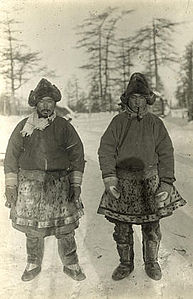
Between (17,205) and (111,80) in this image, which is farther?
(111,80)

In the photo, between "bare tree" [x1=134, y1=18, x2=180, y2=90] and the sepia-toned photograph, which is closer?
the sepia-toned photograph

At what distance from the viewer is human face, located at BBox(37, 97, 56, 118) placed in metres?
2.24

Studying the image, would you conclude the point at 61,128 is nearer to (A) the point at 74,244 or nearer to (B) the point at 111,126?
(B) the point at 111,126

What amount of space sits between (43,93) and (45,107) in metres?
Result: 0.07

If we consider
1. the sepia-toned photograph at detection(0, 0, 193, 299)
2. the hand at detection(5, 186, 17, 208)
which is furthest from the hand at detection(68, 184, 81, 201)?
the hand at detection(5, 186, 17, 208)

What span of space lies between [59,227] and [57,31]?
1007 millimetres

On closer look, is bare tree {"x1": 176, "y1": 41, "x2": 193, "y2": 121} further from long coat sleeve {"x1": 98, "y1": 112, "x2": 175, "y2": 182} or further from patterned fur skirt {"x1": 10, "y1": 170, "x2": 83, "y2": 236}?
patterned fur skirt {"x1": 10, "y1": 170, "x2": 83, "y2": 236}

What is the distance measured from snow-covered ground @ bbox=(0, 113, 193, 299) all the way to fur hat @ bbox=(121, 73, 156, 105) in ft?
0.55

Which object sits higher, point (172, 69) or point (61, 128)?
point (172, 69)

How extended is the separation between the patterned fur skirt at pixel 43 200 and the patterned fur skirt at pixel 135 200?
22cm

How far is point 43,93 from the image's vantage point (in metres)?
2.25

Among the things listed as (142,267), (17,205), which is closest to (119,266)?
(142,267)

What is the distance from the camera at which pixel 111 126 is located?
229 cm

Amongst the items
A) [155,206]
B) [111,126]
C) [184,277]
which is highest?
[111,126]
